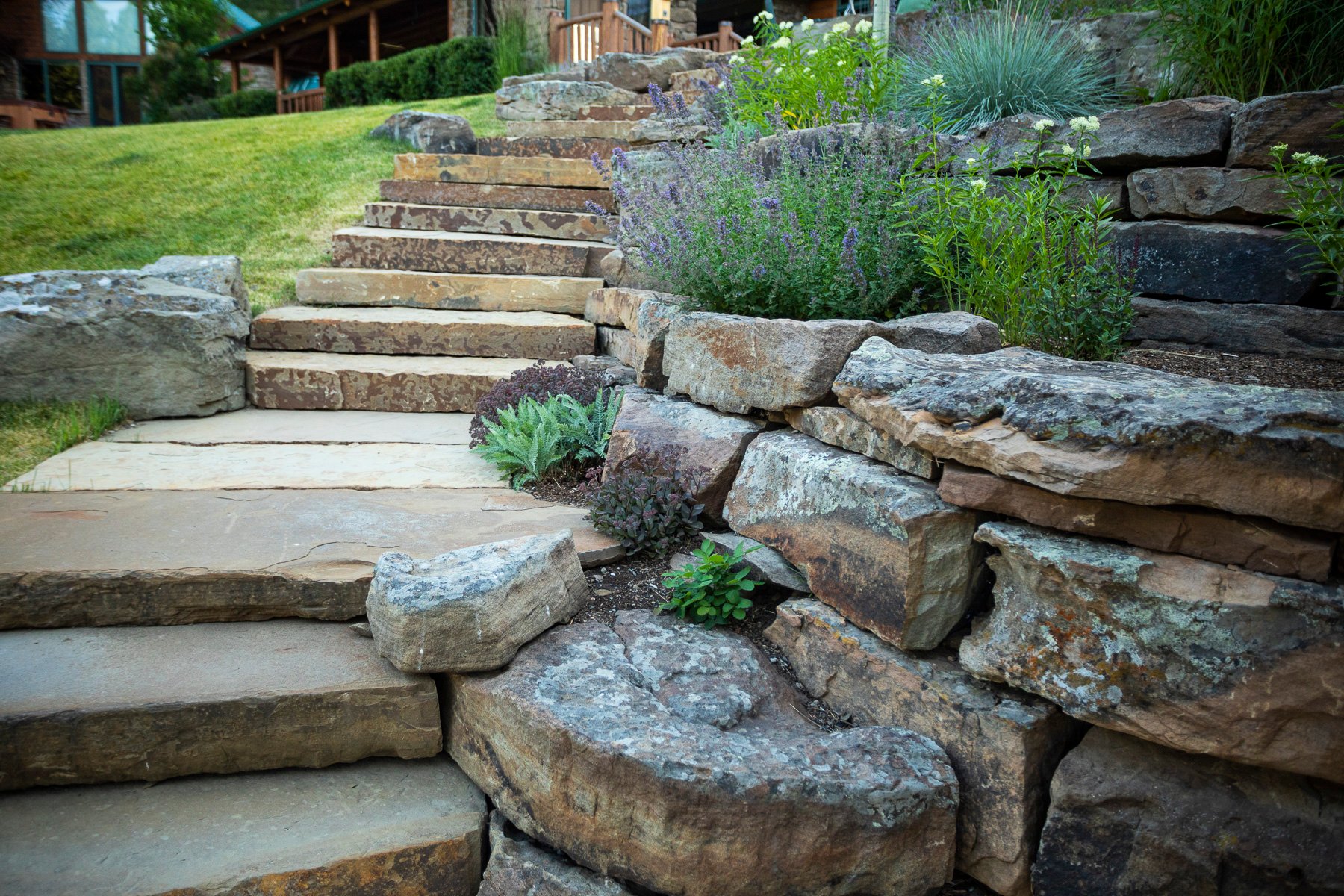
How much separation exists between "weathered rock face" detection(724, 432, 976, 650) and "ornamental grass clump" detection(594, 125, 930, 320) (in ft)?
2.37

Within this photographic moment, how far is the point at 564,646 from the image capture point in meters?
2.44

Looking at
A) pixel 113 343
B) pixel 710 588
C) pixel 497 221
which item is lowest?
pixel 710 588

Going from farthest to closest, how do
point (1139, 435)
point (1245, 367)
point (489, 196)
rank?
point (489, 196) → point (1245, 367) → point (1139, 435)

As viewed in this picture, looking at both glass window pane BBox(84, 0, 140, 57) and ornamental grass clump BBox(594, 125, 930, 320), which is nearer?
ornamental grass clump BBox(594, 125, 930, 320)

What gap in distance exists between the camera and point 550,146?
26.1ft

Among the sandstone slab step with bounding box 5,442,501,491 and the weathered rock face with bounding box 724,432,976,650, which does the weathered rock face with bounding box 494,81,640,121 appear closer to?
the sandstone slab step with bounding box 5,442,501,491

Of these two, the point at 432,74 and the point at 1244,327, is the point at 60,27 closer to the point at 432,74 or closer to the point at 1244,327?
the point at 432,74

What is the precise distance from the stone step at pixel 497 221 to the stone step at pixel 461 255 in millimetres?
440

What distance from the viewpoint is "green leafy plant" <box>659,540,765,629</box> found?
2602 mm

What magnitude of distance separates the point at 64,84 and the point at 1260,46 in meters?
30.8

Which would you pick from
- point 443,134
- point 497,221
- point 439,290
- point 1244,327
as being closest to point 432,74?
point 443,134

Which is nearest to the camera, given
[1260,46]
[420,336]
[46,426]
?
[1260,46]

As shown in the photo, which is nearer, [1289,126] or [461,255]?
[1289,126]

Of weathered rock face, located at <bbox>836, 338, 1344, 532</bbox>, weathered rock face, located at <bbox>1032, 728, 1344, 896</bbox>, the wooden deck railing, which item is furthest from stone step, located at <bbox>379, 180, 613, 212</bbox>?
the wooden deck railing
